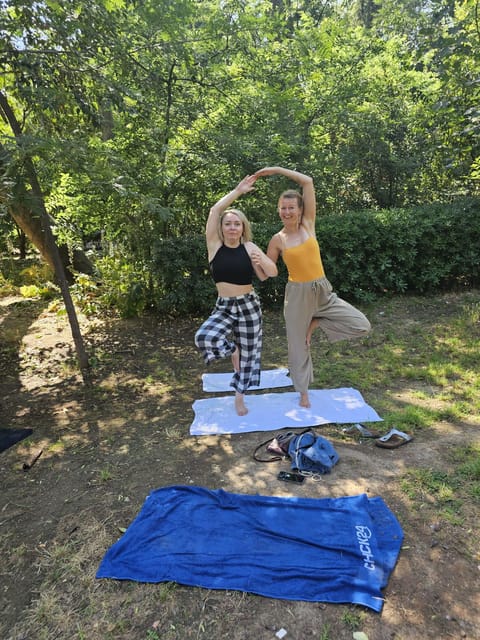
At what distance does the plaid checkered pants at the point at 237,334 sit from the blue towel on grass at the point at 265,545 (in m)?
1.07

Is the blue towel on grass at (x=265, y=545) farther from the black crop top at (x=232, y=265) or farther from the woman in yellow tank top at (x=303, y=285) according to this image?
the black crop top at (x=232, y=265)

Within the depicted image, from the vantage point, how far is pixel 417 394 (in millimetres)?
4027

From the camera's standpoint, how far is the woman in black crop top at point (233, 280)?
3318 mm

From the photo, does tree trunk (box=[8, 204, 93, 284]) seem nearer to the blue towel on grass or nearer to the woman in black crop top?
the woman in black crop top

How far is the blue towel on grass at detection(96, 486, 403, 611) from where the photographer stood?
2.04 m

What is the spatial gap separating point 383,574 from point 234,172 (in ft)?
17.9

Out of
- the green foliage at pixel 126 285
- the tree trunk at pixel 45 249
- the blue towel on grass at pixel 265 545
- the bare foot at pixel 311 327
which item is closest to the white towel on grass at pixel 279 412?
the bare foot at pixel 311 327

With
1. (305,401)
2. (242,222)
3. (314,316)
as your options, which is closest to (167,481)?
(305,401)

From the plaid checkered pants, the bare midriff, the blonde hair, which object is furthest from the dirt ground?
the blonde hair

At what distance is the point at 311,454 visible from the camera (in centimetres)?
292

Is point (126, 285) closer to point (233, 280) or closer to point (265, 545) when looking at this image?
point (233, 280)

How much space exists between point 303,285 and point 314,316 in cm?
30

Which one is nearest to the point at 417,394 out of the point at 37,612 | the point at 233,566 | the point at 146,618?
the point at 233,566

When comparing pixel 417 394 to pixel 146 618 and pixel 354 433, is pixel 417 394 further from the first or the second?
pixel 146 618
